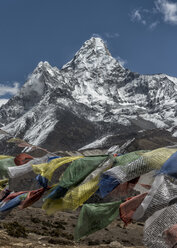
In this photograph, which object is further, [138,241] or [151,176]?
[138,241]

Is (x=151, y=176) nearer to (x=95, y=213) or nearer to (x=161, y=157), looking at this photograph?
(x=161, y=157)

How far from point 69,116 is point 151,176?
192411 mm

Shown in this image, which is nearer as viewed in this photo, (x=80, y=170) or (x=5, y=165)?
(x=80, y=170)

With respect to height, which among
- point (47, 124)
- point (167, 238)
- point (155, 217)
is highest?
point (47, 124)

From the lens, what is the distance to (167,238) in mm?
3604

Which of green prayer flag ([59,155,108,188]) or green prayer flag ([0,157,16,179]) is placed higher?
green prayer flag ([0,157,16,179])

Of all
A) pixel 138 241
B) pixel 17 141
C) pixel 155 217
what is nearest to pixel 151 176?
pixel 155 217

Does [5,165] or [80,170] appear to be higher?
[5,165]

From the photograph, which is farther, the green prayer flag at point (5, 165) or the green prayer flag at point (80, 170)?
the green prayer flag at point (5, 165)

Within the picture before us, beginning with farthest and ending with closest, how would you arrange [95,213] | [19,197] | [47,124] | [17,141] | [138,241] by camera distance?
[47,124], [138,241], [17,141], [19,197], [95,213]

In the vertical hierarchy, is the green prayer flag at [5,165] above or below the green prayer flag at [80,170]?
above

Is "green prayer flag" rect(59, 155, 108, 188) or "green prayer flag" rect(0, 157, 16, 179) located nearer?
"green prayer flag" rect(59, 155, 108, 188)

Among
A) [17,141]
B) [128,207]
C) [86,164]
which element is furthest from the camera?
[17,141]

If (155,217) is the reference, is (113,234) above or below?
below
